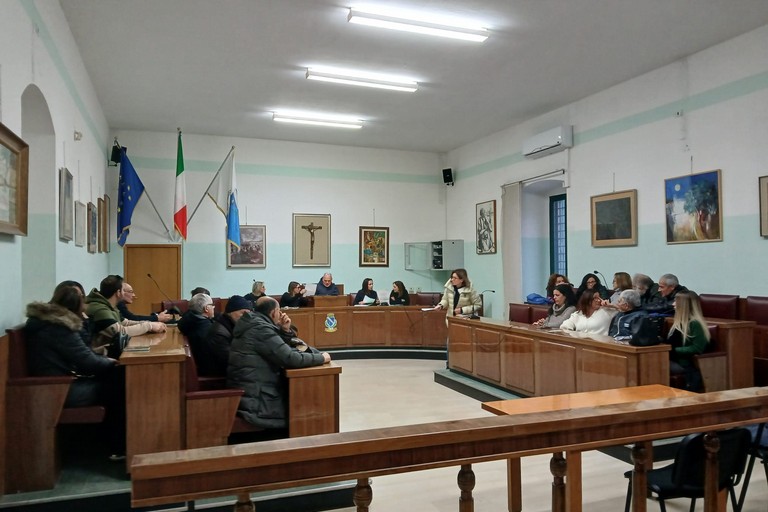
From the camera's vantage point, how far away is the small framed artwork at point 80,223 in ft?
21.3

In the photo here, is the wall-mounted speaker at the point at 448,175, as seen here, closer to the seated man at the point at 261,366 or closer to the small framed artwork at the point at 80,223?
the small framed artwork at the point at 80,223

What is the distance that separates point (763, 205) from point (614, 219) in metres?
2.23

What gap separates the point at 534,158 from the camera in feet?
32.9

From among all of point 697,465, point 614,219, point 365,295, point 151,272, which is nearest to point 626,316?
point 697,465

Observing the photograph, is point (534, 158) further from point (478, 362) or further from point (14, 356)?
point (14, 356)

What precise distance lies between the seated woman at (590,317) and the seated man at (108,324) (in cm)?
439

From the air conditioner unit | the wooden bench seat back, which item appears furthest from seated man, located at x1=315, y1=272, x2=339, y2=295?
the wooden bench seat back

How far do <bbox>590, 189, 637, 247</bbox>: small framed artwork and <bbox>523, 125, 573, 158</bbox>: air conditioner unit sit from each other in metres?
1.12

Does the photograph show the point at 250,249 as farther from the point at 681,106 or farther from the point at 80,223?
the point at 681,106

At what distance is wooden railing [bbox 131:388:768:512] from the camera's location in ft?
3.44

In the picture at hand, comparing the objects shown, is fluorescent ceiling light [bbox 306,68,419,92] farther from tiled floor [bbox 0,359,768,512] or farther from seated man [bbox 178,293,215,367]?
tiled floor [bbox 0,359,768,512]

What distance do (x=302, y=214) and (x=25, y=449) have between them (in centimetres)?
870

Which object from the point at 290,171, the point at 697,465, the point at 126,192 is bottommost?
the point at 697,465

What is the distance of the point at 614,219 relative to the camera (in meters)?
8.30
